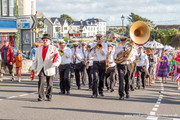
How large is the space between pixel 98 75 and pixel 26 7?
30.0 meters

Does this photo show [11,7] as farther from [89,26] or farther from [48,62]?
[89,26]

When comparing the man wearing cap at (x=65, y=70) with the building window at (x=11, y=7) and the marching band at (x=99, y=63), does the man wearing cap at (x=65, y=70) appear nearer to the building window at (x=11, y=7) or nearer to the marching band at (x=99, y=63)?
the marching band at (x=99, y=63)

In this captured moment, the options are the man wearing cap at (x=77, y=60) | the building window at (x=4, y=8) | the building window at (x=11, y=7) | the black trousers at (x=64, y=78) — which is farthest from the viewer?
the building window at (x=11, y=7)

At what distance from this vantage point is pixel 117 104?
10930mm

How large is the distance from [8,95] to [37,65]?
6.35 ft

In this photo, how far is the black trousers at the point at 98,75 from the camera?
12545 mm

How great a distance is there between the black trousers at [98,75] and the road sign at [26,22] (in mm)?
18779

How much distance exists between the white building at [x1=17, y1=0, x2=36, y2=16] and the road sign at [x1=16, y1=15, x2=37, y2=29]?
791cm

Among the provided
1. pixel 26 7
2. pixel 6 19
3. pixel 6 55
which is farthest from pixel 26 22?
pixel 6 55

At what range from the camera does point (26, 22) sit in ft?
104

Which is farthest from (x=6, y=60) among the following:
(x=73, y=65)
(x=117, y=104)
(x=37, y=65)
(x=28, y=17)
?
(x=28, y=17)

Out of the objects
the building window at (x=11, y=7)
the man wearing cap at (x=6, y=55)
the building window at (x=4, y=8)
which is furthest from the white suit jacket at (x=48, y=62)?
the building window at (x=11, y=7)

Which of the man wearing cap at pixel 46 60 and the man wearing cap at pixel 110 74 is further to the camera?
the man wearing cap at pixel 110 74

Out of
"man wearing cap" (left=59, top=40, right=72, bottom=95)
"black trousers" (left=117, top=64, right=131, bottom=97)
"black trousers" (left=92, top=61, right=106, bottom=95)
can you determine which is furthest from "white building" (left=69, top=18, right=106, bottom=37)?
"black trousers" (left=117, top=64, right=131, bottom=97)
